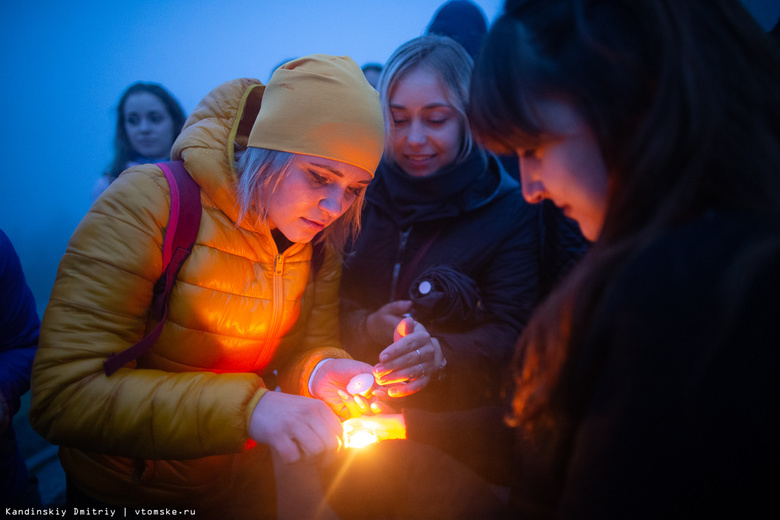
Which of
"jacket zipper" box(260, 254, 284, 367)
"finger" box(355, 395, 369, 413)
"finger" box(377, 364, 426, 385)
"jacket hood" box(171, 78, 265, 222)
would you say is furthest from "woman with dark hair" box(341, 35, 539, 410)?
"jacket hood" box(171, 78, 265, 222)

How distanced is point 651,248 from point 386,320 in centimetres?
153

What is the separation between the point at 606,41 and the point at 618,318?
59 centimetres

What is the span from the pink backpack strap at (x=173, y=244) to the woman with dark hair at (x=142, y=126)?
2.87 metres

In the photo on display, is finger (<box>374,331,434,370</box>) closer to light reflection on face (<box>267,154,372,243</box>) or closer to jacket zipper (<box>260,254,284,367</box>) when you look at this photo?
jacket zipper (<box>260,254,284,367</box>)

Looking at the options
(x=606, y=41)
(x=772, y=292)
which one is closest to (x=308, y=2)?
(x=606, y=41)

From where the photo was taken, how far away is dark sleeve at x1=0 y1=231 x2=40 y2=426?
173cm

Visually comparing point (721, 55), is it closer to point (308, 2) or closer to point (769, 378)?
point (769, 378)

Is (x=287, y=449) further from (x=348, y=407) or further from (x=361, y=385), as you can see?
(x=348, y=407)

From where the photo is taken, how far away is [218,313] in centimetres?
151

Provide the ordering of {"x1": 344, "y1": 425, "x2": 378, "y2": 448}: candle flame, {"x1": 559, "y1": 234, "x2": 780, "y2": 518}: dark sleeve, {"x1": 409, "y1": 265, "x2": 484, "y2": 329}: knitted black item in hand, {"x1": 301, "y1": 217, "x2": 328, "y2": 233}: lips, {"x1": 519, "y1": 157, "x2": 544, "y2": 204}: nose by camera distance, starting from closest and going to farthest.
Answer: {"x1": 559, "y1": 234, "x2": 780, "y2": 518}: dark sleeve < {"x1": 519, "y1": 157, "x2": 544, "y2": 204}: nose < {"x1": 344, "y1": 425, "x2": 378, "y2": 448}: candle flame < {"x1": 301, "y1": 217, "x2": 328, "y2": 233}: lips < {"x1": 409, "y1": 265, "x2": 484, "y2": 329}: knitted black item in hand

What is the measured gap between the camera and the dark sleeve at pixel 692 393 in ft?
1.74

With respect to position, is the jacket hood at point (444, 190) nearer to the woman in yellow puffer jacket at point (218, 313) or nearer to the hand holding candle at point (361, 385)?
the woman in yellow puffer jacket at point (218, 313)

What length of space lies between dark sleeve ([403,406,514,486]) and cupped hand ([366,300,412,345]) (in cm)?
51

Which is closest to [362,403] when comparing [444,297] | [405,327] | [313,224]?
[405,327]
